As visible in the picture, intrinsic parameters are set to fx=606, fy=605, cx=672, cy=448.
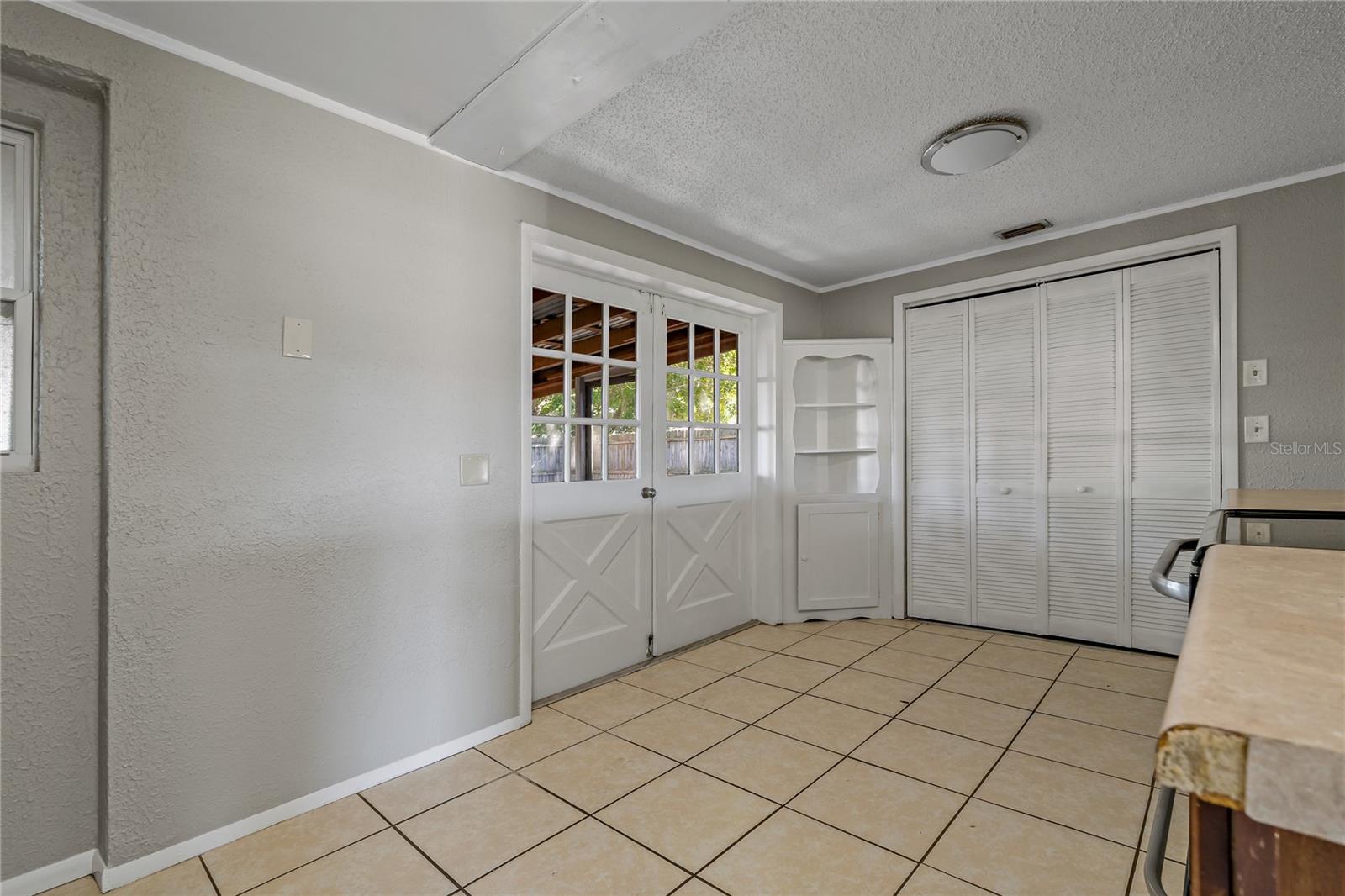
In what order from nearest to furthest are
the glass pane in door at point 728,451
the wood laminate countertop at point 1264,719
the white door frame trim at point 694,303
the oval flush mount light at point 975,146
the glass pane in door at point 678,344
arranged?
the wood laminate countertop at point 1264,719 < the oval flush mount light at point 975,146 < the white door frame trim at point 694,303 < the glass pane in door at point 678,344 < the glass pane in door at point 728,451

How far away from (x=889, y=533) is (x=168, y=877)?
3.88 metres

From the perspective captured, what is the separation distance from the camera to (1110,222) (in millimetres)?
3340

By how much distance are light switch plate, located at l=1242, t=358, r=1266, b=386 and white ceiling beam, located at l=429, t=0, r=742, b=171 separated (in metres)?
3.03

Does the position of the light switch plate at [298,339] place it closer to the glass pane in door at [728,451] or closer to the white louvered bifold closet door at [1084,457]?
the glass pane in door at [728,451]

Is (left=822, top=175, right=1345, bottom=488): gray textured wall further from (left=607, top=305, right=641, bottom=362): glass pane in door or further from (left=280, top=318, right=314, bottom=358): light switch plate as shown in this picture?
(left=280, top=318, right=314, bottom=358): light switch plate

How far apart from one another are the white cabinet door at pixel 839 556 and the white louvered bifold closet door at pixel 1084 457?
1.04 m

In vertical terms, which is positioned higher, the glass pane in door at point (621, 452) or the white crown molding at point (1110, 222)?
the white crown molding at point (1110, 222)

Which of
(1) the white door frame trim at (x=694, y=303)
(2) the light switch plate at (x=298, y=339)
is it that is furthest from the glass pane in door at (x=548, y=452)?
(2) the light switch plate at (x=298, y=339)

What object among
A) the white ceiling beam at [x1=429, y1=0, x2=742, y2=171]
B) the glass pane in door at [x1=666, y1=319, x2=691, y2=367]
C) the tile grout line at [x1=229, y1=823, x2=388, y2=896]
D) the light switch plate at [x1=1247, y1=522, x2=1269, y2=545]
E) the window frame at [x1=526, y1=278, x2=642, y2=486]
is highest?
the white ceiling beam at [x1=429, y1=0, x2=742, y2=171]

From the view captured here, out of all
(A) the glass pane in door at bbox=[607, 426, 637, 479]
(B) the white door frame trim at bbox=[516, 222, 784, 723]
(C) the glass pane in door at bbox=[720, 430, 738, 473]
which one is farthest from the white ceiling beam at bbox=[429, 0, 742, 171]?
(C) the glass pane in door at bbox=[720, 430, 738, 473]

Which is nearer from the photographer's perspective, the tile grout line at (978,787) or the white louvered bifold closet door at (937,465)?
the tile grout line at (978,787)

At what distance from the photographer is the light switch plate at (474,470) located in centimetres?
241

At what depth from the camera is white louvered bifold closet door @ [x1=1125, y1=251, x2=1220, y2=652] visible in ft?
10.2

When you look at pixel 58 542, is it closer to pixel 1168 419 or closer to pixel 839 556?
pixel 839 556
